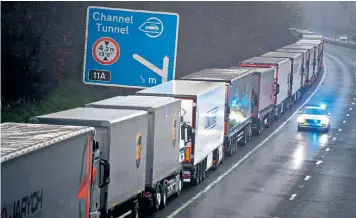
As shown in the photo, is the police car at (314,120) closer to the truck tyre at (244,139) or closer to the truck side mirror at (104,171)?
the truck tyre at (244,139)

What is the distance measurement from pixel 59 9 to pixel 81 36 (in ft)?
14.7

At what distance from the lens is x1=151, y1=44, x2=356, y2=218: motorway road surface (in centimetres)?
2900

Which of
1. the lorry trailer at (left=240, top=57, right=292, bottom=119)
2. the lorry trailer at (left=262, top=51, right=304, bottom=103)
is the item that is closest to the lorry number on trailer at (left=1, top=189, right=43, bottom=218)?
the lorry trailer at (left=240, top=57, right=292, bottom=119)

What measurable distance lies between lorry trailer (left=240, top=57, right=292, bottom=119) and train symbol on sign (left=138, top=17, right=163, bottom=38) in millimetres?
36936

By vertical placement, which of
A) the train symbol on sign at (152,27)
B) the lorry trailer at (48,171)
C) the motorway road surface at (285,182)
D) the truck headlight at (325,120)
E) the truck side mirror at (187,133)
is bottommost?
the motorway road surface at (285,182)

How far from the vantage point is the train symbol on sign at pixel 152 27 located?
591 inches

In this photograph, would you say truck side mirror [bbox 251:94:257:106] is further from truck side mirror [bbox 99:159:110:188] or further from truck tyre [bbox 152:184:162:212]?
truck side mirror [bbox 99:159:110:188]

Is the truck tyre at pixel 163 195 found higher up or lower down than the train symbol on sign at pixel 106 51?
lower down

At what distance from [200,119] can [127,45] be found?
1630 cm

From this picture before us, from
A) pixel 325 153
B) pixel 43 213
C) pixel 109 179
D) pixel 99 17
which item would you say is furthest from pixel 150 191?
pixel 325 153

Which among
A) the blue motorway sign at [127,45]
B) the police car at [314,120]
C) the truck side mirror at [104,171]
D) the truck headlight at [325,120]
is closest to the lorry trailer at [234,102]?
the police car at [314,120]

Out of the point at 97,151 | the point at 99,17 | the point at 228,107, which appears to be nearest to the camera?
the point at 99,17

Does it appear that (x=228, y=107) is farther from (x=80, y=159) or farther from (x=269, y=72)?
(x=80, y=159)

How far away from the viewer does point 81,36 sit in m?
54.6
